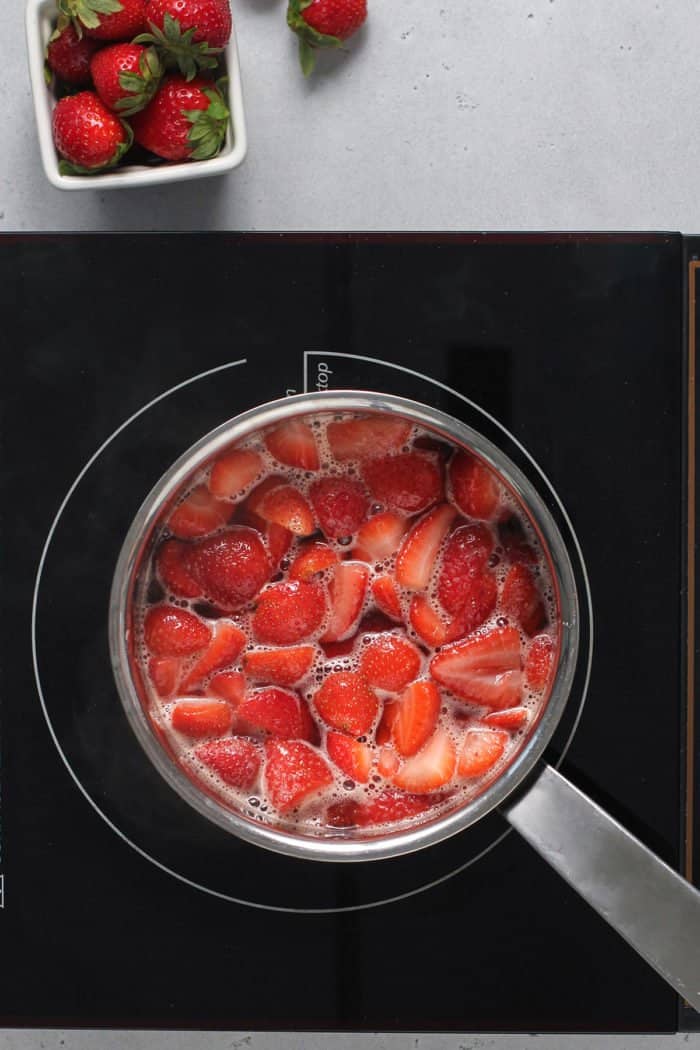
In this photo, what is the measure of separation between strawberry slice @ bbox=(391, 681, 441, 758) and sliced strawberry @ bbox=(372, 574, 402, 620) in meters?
0.06

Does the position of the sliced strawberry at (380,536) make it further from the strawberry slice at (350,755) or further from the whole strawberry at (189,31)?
the whole strawberry at (189,31)

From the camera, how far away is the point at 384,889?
0.87m

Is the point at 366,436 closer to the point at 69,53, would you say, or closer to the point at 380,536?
the point at 380,536

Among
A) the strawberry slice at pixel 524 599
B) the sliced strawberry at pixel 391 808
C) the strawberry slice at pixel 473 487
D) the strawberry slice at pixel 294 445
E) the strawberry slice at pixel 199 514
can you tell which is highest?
the strawberry slice at pixel 294 445

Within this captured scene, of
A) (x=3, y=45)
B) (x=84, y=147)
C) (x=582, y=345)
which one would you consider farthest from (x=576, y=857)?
(x=3, y=45)

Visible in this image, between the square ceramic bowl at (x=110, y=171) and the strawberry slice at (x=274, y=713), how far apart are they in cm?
41

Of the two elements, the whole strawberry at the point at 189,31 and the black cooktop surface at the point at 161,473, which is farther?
the black cooktop surface at the point at 161,473

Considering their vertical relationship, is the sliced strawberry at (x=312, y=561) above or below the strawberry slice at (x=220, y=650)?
above

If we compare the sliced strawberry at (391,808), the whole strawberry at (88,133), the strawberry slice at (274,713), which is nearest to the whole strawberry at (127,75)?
the whole strawberry at (88,133)

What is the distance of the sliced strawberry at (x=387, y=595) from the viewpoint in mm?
799

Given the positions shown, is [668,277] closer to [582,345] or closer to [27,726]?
[582,345]

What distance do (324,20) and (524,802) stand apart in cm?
66

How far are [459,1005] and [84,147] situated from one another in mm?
787

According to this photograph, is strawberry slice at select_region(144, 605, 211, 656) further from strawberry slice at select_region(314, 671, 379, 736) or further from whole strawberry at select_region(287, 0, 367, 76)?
whole strawberry at select_region(287, 0, 367, 76)
